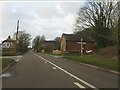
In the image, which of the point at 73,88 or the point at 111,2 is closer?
the point at 73,88

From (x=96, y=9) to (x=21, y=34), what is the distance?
5820 cm

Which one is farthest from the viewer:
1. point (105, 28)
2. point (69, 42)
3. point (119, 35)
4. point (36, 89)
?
point (69, 42)

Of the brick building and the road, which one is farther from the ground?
the brick building

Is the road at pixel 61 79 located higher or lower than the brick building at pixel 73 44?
lower

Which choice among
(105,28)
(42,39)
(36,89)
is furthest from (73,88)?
(42,39)

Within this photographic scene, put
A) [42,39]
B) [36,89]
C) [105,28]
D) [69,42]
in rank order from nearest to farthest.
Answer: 1. [36,89]
2. [105,28]
3. [69,42]
4. [42,39]

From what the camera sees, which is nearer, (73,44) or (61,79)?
(61,79)

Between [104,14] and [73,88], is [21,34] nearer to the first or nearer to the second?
[104,14]

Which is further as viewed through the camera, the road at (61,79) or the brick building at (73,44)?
the brick building at (73,44)

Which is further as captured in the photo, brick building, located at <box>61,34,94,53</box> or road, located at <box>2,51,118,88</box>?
brick building, located at <box>61,34,94,53</box>

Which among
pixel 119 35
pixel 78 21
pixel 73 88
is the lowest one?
pixel 73 88

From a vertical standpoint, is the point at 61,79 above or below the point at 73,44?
below

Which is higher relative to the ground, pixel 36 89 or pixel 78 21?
pixel 78 21

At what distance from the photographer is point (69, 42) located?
3957 inches
